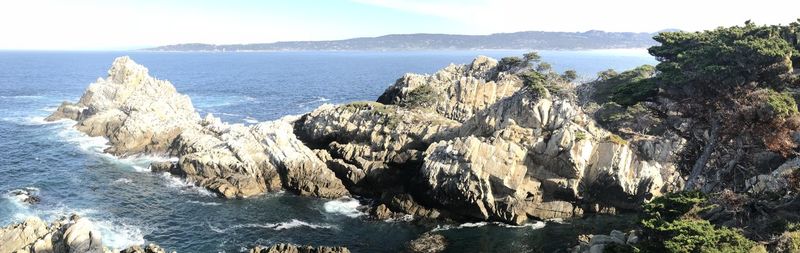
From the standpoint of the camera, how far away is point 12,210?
49.5 meters

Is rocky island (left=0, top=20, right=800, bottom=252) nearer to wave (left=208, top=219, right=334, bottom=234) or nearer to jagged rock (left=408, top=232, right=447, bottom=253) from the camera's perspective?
jagged rock (left=408, top=232, right=447, bottom=253)

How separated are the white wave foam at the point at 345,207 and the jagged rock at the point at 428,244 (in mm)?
8405

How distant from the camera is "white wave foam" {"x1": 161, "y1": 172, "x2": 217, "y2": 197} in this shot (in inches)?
2211

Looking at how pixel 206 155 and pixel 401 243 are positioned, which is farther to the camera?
pixel 206 155

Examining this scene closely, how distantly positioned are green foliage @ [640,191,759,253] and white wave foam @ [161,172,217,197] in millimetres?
42386

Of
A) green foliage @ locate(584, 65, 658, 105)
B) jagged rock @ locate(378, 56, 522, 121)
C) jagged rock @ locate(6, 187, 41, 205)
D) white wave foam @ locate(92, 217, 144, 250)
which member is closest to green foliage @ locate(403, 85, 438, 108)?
jagged rock @ locate(378, 56, 522, 121)

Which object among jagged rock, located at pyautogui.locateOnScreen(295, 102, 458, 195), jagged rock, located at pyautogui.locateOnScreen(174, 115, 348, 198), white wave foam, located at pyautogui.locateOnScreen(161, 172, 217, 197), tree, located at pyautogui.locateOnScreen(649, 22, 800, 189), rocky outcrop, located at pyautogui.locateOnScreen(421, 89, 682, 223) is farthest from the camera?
jagged rock, located at pyautogui.locateOnScreen(295, 102, 458, 195)

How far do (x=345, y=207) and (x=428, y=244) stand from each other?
12.1 m

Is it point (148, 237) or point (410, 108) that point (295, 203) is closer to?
point (148, 237)

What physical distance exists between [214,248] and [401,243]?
14977 millimetres

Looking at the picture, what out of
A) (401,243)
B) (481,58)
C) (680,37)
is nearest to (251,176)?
(401,243)

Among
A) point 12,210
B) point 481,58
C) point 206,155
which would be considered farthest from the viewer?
point 481,58

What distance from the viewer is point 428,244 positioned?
4412 cm

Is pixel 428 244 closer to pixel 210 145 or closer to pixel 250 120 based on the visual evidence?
pixel 210 145
